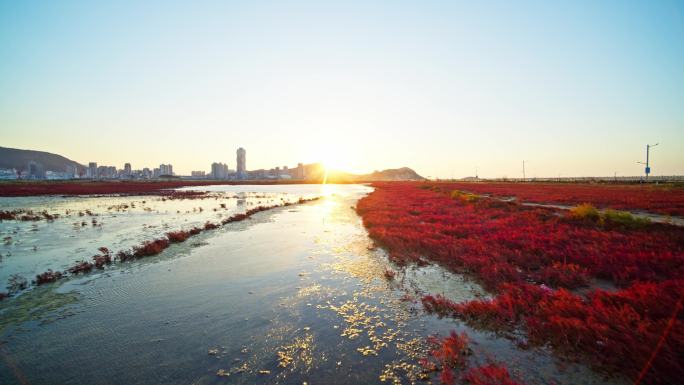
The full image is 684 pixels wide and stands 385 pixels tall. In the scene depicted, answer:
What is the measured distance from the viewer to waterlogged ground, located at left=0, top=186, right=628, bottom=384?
6.07m

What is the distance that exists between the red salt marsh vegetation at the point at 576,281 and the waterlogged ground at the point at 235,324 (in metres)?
0.78

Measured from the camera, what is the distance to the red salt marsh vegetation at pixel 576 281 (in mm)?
5941

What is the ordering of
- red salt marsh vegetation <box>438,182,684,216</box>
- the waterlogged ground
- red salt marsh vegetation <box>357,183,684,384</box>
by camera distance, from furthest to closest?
1. red salt marsh vegetation <box>438,182,684,216</box>
2. the waterlogged ground
3. red salt marsh vegetation <box>357,183,684,384</box>

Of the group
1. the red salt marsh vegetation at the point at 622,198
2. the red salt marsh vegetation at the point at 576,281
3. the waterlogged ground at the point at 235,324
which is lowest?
the waterlogged ground at the point at 235,324

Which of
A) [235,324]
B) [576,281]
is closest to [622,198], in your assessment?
[576,281]

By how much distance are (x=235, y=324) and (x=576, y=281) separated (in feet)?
38.3

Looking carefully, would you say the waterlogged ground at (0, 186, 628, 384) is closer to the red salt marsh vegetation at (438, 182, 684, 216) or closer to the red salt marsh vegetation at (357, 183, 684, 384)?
the red salt marsh vegetation at (357, 183, 684, 384)

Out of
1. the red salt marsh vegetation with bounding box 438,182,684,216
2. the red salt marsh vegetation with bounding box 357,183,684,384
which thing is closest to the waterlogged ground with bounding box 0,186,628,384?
the red salt marsh vegetation with bounding box 357,183,684,384

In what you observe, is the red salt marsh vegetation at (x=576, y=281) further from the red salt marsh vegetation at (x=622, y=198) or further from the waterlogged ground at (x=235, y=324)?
the red salt marsh vegetation at (x=622, y=198)

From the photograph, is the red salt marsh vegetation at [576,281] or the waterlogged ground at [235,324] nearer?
the red salt marsh vegetation at [576,281]

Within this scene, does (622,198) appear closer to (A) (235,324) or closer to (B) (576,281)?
(B) (576,281)

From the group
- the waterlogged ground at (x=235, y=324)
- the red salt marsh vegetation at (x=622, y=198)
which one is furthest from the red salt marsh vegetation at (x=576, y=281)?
the red salt marsh vegetation at (x=622, y=198)

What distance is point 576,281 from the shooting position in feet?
34.0

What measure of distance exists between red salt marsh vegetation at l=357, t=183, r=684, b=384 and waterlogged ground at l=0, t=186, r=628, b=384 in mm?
782
